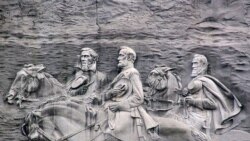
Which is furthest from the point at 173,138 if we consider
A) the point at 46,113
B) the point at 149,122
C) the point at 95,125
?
the point at 46,113

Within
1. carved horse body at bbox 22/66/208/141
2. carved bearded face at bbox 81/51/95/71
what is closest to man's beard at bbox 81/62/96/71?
carved bearded face at bbox 81/51/95/71

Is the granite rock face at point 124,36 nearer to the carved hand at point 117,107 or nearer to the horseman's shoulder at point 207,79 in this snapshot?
the horseman's shoulder at point 207,79

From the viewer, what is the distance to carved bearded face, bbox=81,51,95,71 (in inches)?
328

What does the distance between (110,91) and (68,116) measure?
562mm

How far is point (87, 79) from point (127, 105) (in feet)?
1.98

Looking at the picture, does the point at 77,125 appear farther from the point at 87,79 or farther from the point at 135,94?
the point at 135,94

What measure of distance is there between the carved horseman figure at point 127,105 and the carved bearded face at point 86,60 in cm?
34

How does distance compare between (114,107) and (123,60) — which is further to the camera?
(123,60)

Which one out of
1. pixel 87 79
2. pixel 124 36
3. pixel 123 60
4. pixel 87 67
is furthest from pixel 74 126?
pixel 124 36

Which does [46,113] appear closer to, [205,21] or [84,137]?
[84,137]

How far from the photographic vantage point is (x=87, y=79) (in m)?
8.34

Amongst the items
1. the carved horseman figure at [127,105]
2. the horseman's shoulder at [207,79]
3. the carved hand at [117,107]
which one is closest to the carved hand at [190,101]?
the horseman's shoulder at [207,79]

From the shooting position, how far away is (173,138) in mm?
7984

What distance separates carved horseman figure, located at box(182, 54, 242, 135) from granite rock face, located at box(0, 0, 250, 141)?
0.12 m
